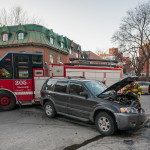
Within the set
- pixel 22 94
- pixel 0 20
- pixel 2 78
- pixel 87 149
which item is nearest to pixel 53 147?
pixel 87 149

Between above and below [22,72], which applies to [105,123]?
below

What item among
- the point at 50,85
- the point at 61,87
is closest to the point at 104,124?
the point at 61,87

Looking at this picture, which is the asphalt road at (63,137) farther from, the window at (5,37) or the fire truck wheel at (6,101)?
the window at (5,37)

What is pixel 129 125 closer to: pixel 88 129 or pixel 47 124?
pixel 88 129

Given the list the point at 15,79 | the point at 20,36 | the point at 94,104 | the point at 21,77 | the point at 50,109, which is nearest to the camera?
the point at 94,104

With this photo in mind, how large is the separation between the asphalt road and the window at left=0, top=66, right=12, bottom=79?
261cm

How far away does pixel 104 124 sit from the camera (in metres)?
4.33

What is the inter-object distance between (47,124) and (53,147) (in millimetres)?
1826

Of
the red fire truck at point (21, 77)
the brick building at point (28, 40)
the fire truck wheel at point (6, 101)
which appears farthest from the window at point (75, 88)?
the brick building at point (28, 40)

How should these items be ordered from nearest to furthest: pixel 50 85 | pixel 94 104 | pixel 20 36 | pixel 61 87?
pixel 94 104 → pixel 61 87 → pixel 50 85 → pixel 20 36

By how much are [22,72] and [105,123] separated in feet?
17.0

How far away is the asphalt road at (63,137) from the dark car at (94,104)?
1.11 ft

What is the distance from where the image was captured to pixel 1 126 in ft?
16.8

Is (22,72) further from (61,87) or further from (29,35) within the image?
(29,35)
